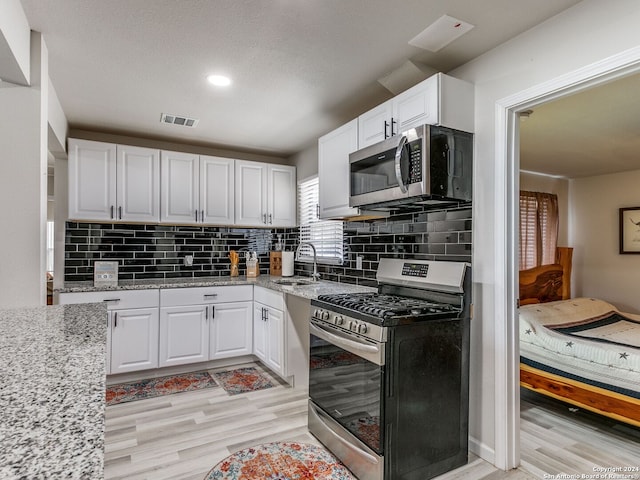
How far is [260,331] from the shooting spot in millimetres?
3766

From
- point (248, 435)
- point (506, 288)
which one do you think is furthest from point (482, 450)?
point (248, 435)

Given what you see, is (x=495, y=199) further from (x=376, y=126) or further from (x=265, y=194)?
(x=265, y=194)

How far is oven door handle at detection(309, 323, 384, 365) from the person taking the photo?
194 cm

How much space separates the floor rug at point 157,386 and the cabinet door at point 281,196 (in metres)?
1.79

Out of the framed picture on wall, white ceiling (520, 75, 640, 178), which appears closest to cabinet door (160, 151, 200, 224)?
white ceiling (520, 75, 640, 178)

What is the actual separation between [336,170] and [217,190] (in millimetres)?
1603

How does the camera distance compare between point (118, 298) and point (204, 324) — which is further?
point (204, 324)

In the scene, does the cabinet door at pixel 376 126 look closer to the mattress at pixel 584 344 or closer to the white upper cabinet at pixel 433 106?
the white upper cabinet at pixel 433 106

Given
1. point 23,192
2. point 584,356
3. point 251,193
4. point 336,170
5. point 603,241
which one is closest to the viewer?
point 23,192

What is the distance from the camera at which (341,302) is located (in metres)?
2.32

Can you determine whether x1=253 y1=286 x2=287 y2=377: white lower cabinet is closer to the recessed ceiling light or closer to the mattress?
the recessed ceiling light

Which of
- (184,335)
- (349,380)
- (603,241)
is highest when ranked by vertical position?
(603,241)

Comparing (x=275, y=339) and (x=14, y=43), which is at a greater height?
(x=14, y=43)

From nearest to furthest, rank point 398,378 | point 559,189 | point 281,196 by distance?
point 398,378 < point 281,196 < point 559,189
